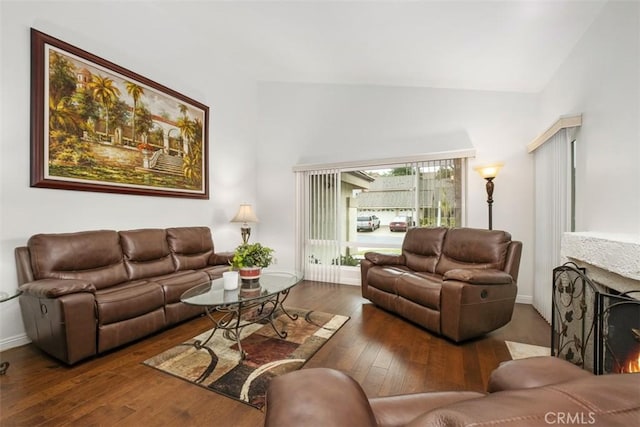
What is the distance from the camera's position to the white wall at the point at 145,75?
7.52 ft

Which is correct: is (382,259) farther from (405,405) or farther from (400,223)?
(405,405)

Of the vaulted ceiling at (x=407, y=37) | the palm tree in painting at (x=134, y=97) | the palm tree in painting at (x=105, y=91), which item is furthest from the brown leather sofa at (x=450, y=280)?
the palm tree in painting at (x=105, y=91)

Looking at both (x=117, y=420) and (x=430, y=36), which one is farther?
(x=430, y=36)

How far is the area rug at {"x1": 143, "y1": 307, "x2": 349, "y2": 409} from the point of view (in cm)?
180

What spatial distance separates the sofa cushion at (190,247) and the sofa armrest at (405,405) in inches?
121

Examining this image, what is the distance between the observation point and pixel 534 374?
80cm

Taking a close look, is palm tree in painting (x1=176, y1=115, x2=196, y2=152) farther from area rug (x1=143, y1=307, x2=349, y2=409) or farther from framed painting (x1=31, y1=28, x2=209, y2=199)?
area rug (x1=143, y1=307, x2=349, y2=409)

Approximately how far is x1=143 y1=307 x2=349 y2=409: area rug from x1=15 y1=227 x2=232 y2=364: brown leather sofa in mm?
402

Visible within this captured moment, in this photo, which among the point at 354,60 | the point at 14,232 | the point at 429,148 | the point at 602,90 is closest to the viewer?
the point at 602,90

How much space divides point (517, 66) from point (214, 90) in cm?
409

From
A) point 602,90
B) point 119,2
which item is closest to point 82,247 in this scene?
point 119,2

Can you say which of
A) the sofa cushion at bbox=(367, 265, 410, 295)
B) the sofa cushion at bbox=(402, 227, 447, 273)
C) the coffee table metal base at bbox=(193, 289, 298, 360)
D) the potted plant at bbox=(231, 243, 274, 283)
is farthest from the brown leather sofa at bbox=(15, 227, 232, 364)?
the sofa cushion at bbox=(402, 227, 447, 273)

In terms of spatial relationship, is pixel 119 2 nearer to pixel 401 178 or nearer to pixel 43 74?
pixel 43 74

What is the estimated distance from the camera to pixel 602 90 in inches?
80.0
